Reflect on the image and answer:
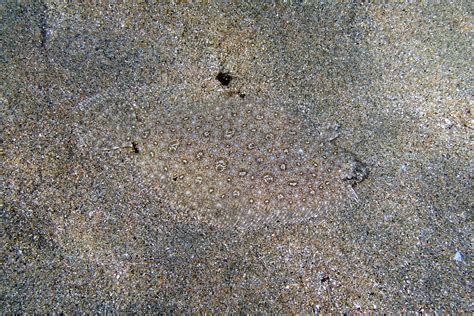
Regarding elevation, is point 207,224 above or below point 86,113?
below

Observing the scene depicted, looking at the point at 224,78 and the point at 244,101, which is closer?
the point at 244,101

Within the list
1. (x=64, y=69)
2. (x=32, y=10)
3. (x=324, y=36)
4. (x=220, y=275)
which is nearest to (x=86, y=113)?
(x=64, y=69)

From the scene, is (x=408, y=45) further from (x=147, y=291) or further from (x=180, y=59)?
(x=147, y=291)

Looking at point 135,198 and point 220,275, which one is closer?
point 220,275

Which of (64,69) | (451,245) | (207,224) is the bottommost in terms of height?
(207,224)

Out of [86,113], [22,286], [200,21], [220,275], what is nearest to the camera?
[22,286]

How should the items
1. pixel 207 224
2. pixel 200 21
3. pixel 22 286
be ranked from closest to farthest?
pixel 22 286 → pixel 207 224 → pixel 200 21

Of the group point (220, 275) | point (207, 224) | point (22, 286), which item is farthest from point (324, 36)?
point (22, 286)

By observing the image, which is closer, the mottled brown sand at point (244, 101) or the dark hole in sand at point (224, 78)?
the mottled brown sand at point (244, 101)

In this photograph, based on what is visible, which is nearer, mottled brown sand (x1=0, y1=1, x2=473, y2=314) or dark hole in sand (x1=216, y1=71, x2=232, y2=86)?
mottled brown sand (x1=0, y1=1, x2=473, y2=314)

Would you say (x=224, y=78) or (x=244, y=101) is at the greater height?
(x=224, y=78)
